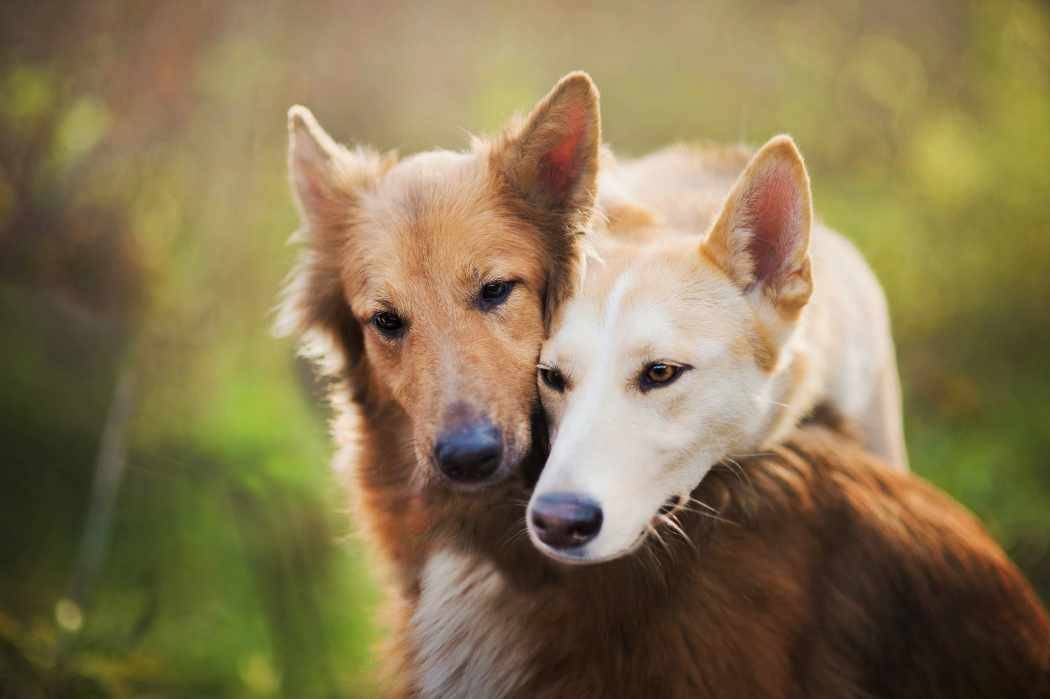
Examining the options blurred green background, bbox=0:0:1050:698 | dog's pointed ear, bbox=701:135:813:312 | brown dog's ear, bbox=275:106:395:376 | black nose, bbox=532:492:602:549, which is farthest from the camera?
blurred green background, bbox=0:0:1050:698

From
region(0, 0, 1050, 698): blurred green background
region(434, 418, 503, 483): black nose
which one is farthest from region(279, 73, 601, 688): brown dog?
region(0, 0, 1050, 698): blurred green background

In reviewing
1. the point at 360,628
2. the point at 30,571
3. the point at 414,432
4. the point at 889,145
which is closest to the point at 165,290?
the point at 30,571

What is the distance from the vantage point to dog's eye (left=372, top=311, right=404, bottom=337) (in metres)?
2.50

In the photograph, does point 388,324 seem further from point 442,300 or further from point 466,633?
point 466,633

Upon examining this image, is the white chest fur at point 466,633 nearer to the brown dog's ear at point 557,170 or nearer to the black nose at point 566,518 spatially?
the black nose at point 566,518

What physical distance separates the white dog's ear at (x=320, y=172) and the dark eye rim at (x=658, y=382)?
1036 millimetres

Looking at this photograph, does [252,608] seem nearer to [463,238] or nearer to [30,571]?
[30,571]

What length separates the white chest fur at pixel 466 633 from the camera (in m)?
2.39

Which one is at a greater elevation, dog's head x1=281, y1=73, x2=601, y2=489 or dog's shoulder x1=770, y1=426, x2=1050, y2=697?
dog's head x1=281, y1=73, x2=601, y2=489

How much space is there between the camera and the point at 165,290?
4.64m

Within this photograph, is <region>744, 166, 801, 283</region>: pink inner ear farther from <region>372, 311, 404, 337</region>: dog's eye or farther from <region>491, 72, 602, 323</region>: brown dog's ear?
<region>372, 311, 404, 337</region>: dog's eye

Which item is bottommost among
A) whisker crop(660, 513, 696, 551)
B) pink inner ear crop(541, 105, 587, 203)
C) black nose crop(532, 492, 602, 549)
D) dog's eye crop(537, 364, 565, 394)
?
whisker crop(660, 513, 696, 551)

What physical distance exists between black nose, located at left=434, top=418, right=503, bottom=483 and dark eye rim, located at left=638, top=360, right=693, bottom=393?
37 centimetres

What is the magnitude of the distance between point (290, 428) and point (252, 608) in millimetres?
1151
